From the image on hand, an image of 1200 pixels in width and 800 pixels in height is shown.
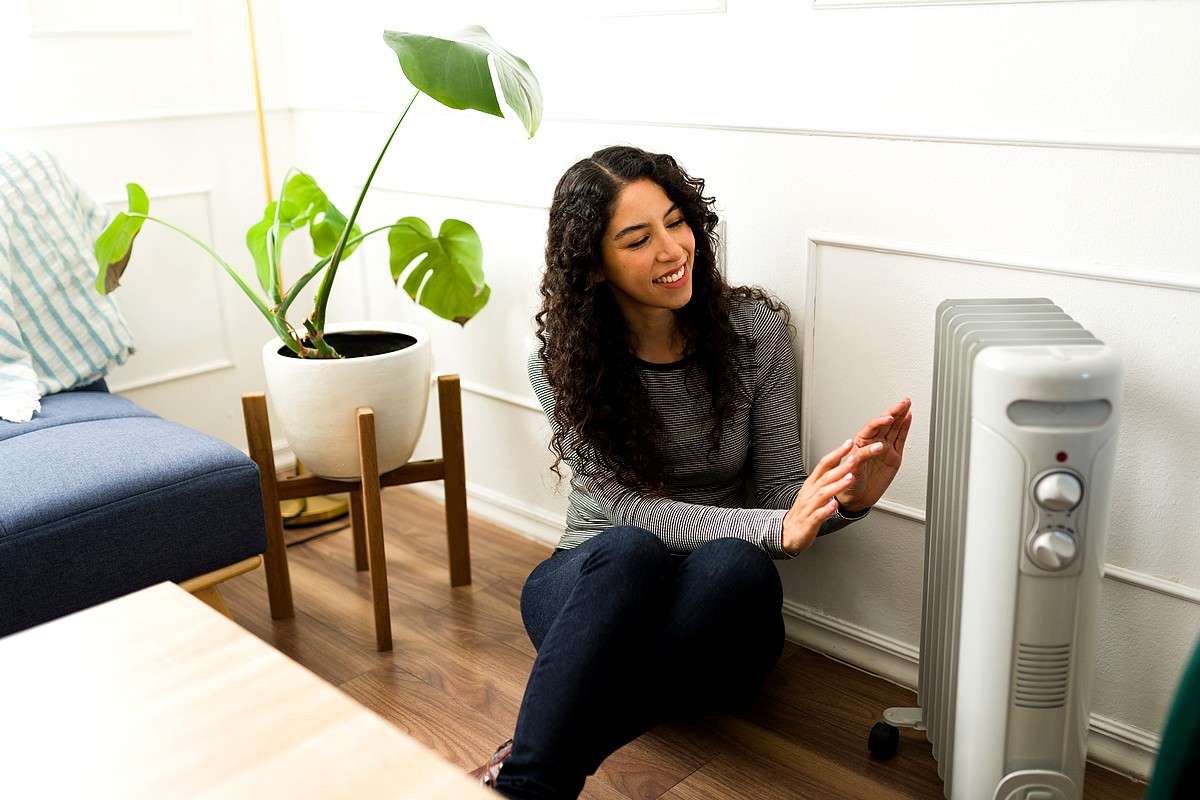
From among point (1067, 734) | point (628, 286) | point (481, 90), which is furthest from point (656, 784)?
point (481, 90)

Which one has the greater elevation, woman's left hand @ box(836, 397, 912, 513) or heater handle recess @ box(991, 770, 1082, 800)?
woman's left hand @ box(836, 397, 912, 513)

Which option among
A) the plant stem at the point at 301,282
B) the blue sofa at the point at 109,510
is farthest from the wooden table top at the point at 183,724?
the plant stem at the point at 301,282

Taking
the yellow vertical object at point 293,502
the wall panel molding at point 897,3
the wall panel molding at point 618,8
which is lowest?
the yellow vertical object at point 293,502

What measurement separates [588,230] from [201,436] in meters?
0.86

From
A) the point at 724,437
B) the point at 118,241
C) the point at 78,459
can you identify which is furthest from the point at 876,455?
the point at 118,241

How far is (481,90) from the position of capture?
5.20 ft

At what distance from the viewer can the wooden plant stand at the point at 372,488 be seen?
206 centimetres

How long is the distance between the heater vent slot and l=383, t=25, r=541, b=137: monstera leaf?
97 centimetres

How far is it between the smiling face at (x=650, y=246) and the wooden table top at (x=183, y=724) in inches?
32.8

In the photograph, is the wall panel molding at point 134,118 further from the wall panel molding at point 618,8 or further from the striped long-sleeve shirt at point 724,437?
the striped long-sleeve shirt at point 724,437

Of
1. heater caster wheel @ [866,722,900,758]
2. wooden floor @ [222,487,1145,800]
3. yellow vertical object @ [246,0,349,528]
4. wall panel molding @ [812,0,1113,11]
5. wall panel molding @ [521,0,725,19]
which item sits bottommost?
wooden floor @ [222,487,1145,800]

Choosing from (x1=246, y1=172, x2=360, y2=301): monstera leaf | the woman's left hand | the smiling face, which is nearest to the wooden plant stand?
(x1=246, y1=172, x2=360, y2=301): monstera leaf

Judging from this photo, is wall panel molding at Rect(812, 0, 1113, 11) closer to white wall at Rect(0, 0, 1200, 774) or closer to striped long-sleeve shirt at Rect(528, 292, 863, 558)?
white wall at Rect(0, 0, 1200, 774)

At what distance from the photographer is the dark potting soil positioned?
226 centimetres
